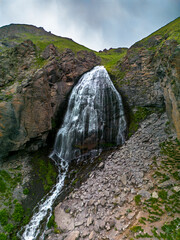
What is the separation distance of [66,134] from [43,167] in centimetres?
558

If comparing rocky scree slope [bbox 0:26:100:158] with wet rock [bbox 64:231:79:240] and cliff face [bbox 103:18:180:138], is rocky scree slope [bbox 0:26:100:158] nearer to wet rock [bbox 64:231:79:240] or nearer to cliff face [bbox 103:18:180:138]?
cliff face [bbox 103:18:180:138]

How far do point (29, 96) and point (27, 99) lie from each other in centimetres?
51

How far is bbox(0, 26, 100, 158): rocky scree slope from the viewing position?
50.0 feet

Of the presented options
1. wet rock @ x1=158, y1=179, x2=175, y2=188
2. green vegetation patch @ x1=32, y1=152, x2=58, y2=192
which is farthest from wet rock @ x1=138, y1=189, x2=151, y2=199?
green vegetation patch @ x1=32, y1=152, x2=58, y2=192

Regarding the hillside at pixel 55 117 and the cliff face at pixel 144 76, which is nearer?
the hillside at pixel 55 117

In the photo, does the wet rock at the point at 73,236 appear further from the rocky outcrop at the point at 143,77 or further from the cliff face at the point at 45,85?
the rocky outcrop at the point at 143,77

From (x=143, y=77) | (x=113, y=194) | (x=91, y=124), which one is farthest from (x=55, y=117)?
(x=143, y=77)

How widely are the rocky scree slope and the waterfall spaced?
2.83 meters

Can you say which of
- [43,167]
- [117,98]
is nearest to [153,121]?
[117,98]

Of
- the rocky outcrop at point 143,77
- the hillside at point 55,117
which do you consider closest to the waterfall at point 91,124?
the hillside at point 55,117

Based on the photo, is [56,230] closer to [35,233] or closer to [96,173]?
[35,233]

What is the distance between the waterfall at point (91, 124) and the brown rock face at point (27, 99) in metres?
3.01

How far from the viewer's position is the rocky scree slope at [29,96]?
15234 millimetres

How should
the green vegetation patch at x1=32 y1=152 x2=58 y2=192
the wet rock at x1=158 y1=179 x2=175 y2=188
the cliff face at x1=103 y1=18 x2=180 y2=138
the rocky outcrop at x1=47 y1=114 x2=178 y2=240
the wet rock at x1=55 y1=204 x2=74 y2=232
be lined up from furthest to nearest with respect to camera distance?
the cliff face at x1=103 y1=18 x2=180 y2=138 → the green vegetation patch at x1=32 y1=152 x2=58 y2=192 → the wet rock at x1=55 y1=204 x2=74 y2=232 → the wet rock at x1=158 y1=179 x2=175 y2=188 → the rocky outcrop at x1=47 y1=114 x2=178 y2=240
